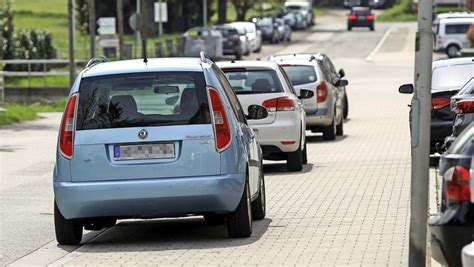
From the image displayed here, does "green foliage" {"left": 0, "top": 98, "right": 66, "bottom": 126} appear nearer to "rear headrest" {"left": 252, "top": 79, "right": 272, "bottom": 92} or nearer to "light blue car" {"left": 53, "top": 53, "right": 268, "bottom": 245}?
"rear headrest" {"left": 252, "top": 79, "right": 272, "bottom": 92}

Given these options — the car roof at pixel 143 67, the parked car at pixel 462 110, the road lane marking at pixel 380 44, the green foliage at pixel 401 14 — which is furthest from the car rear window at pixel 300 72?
the green foliage at pixel 401 14

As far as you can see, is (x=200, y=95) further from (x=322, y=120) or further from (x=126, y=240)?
(x=322, y=120)

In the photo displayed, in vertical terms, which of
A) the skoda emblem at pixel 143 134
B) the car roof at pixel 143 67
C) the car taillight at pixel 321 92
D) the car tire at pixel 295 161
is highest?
the car roof at pixel 143 67

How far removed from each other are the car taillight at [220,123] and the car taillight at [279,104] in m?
7.33

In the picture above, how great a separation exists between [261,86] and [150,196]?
25.7ft

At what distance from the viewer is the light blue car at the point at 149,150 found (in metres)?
11.8

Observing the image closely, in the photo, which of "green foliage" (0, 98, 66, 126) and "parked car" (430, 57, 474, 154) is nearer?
"parked car" (430, 57, 474, 154)

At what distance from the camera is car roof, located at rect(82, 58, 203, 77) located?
12.2m

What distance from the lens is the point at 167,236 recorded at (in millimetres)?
12953

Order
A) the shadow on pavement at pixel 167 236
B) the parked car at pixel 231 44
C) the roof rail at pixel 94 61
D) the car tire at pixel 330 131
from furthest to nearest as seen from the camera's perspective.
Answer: the parked car at pixel 231 44
the car tire at pixel 330 131
the roof rail at pixel 94 61
the shadow on pavement at pixel 167 236

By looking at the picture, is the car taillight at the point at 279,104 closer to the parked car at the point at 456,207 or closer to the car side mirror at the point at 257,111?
the car side mirror at the point at 257,111

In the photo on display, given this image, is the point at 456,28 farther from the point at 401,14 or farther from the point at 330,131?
the point at 330,131

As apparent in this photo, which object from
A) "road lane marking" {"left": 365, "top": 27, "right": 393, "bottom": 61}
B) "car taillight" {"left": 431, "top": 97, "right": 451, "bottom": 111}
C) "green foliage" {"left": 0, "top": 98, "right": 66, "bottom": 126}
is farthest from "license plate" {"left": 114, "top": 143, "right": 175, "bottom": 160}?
"road lane marking" {"left": 365, "top": 27, "right": 393, "bottom": 61}

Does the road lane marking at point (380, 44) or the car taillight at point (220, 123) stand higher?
the car taillight at point (220, 123)
